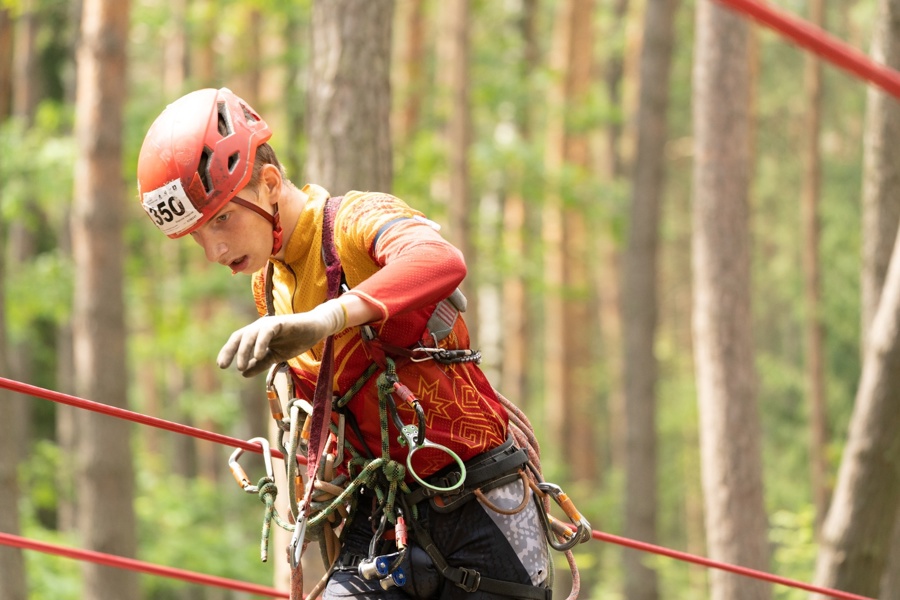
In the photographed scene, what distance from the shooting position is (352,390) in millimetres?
2887

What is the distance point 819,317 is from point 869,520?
33.4ft

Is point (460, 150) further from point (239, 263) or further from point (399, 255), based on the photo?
point (399, 255)

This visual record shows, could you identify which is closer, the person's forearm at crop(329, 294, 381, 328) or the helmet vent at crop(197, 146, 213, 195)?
the person's forearm at crop(329, 294, 381, 328)

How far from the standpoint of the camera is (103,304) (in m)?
8.59

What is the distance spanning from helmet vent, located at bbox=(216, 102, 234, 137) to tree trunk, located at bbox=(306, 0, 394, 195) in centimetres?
255

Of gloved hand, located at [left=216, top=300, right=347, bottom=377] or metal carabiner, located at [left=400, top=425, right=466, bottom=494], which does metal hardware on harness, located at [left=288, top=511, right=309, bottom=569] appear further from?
gloved hand, located at [left=216, top=300, right=347, bottom=377]

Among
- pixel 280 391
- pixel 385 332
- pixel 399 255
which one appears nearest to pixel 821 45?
pixel 399 255

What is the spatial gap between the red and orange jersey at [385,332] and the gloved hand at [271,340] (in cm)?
29

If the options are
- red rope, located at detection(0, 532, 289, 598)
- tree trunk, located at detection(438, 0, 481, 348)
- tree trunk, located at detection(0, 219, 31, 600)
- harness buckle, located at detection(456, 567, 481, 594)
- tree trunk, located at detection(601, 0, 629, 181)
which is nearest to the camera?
harness buckle, located at detection(456, 567, 481, 594)

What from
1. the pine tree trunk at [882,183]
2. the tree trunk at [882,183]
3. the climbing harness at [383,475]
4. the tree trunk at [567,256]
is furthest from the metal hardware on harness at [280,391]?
the tree trunk at [567,256]

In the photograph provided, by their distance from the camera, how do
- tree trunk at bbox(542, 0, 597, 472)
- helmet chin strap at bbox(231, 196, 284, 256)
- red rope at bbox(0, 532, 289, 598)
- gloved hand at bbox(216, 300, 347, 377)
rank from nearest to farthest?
gloved hand at bbox(216, 300, 347, 377)
helmet chin strap at bbox(231, 196, 284, 256)
red rope at bbox(0, 532, 289, 598)
tree trunk at bbox(542, 0, 597, 472)

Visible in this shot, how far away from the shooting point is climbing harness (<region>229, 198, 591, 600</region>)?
9.25 feet

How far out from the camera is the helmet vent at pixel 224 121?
2.74m

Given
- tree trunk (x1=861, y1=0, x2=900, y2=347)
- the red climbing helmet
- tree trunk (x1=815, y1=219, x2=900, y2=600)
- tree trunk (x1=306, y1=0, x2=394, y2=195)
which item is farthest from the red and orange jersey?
tree trunk (x1=861, y1=0, x2=900, y2=347)
